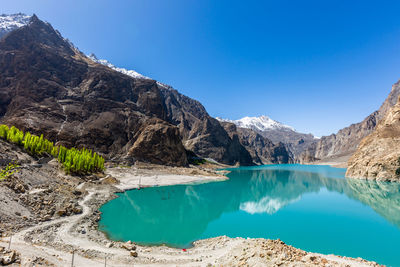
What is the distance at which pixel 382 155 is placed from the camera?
77750mm

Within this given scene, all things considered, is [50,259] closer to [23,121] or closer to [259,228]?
[259,228]

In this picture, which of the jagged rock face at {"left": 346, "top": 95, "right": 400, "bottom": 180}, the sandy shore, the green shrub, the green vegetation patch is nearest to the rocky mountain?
the green vegetation patch

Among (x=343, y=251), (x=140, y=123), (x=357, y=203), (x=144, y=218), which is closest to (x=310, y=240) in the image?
(x=343, y=251)

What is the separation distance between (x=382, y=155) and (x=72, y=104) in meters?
153

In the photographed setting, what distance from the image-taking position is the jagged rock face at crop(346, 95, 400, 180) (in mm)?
72375

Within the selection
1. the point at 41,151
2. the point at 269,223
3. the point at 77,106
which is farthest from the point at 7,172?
the point at 77,106

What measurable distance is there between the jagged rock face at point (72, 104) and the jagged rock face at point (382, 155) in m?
89.0

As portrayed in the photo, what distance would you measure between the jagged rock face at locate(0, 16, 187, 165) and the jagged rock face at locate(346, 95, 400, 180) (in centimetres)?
8896

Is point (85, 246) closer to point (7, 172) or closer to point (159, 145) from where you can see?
point (7, 172)

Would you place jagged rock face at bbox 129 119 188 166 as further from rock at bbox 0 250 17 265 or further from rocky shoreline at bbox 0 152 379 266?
rock at bbox 0 250 17 265

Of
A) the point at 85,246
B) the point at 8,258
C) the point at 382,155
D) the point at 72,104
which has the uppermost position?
the point at 72,104

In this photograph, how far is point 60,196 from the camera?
94.7ft

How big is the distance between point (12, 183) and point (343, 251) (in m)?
39.1

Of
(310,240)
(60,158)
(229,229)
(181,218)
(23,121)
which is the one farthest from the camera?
(23,121)
